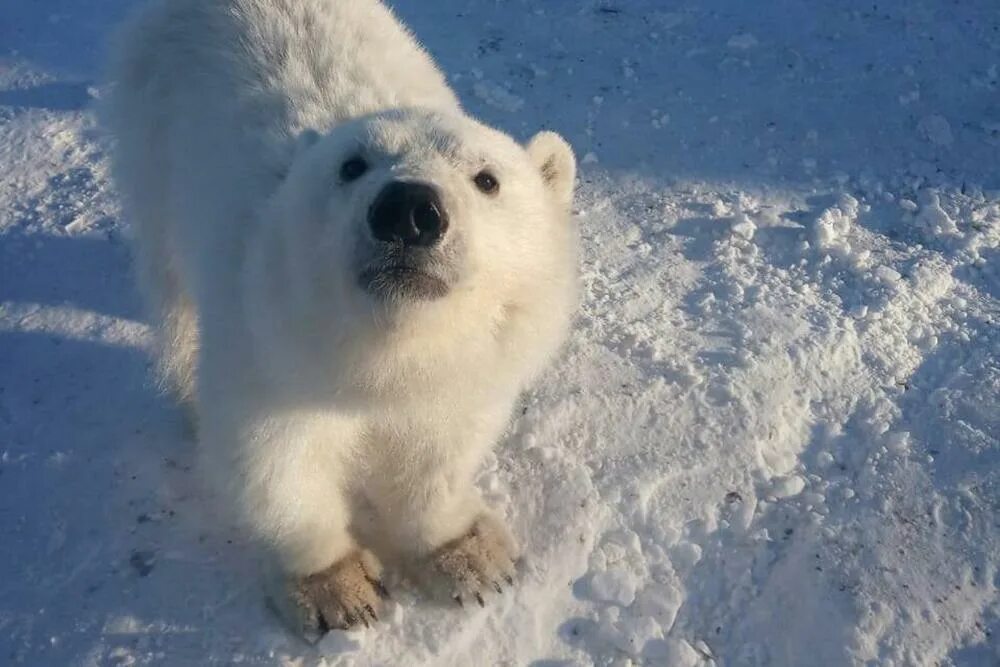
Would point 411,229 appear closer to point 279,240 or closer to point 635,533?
point 279,240

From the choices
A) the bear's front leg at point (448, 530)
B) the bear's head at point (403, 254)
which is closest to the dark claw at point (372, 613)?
the bear's front leg at point (448, 530)

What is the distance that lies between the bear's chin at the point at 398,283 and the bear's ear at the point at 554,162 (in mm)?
777

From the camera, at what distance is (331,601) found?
248 centimetres

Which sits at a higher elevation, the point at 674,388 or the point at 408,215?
the point at 408,215

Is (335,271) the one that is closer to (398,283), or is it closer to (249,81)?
(398,283)

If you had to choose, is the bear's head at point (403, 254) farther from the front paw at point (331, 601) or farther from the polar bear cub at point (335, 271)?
the front paw at point (331, 601)

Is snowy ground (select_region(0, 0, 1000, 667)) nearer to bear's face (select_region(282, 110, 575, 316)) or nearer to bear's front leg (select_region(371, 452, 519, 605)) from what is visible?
bear's front leg (select_region(371, 452, 519, 605))

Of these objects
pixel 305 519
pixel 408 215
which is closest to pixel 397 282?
pixel 408 215

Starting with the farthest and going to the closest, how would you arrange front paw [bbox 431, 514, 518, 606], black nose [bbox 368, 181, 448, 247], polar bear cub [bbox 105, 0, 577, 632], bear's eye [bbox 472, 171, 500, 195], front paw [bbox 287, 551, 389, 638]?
front paw [bbox 431, 514, 518, 606] → front paw [bbox 287, 551, 389, 638] → bear's eye [bbox 472, 171, 500, 195] → polar bear cub [bbox 105, 0, 577, 632] → black nose [bbox 368, 181, 448, 247]

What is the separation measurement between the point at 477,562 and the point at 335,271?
3.82 feet

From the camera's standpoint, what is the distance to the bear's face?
1802 millimetres

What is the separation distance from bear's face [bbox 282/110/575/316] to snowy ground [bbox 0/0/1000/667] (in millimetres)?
1047

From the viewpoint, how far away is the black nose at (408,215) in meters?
1.77

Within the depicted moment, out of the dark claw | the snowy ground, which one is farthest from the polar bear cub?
the snowy ground
